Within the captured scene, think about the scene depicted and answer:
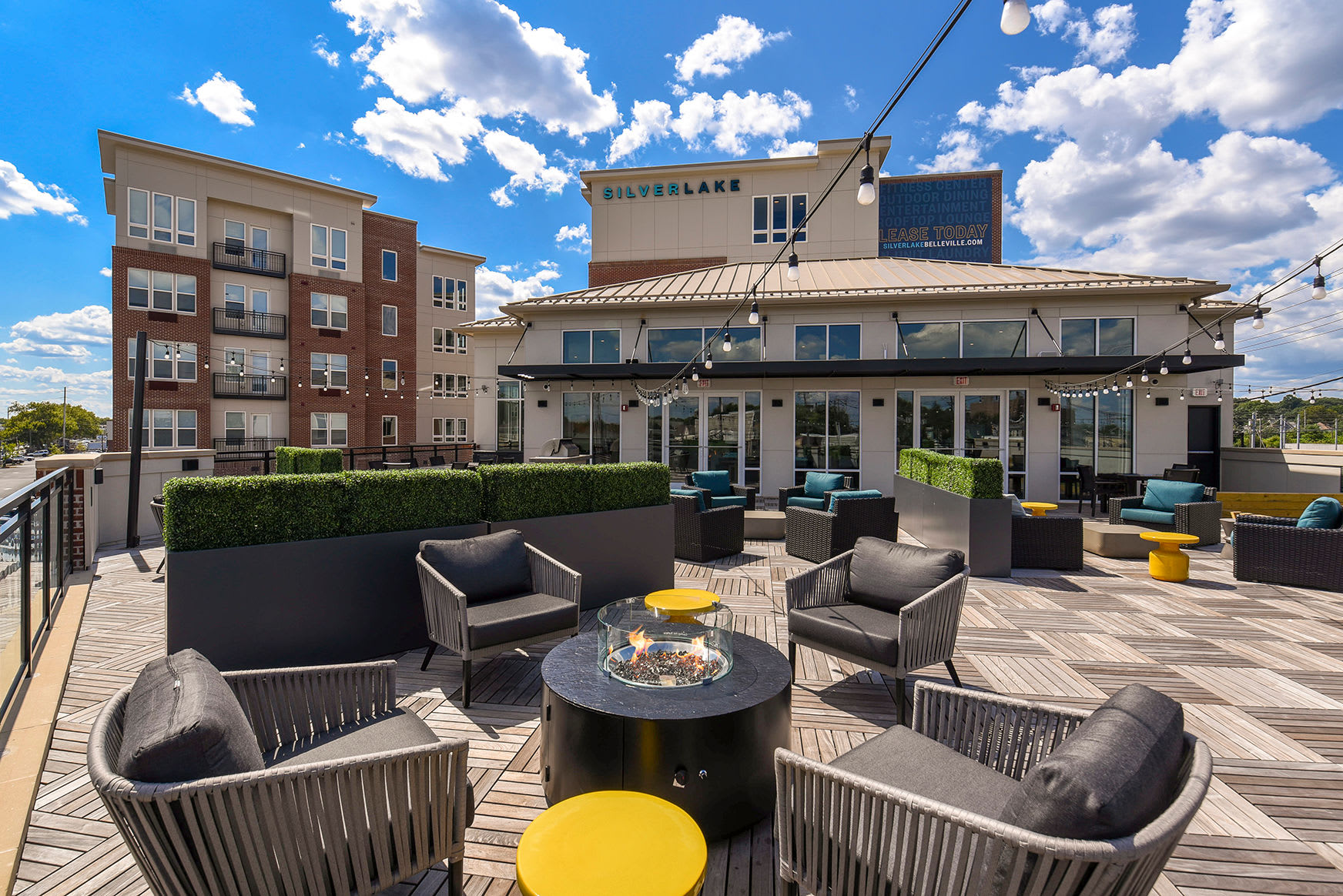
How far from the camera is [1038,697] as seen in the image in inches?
139

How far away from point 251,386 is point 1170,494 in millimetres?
26369

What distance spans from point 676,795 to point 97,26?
495 inches

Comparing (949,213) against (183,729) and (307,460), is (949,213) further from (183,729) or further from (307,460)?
(183,729)

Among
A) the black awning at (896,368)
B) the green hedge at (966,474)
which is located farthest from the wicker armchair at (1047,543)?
the black awning at (896,368)

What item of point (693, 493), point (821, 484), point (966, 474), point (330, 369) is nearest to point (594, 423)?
point (821, 484)

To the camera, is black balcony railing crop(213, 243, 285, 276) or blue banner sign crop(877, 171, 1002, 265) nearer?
black balcony railing crop(213, 243, 285, 276)

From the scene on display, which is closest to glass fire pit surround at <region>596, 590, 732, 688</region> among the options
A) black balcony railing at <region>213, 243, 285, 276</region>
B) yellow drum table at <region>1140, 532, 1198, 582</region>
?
yellow drum table at <region>1140, 532, 1198, 582</region>

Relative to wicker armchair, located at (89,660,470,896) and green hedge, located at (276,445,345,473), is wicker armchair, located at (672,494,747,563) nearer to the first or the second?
wicker armchair, located at (89,660,470,896)

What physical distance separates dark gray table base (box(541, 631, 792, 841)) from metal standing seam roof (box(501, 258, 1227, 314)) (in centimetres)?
1072

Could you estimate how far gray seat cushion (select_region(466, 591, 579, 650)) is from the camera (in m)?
3.48

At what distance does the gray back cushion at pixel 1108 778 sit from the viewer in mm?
1260

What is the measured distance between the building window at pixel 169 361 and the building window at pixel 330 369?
11.9 feet

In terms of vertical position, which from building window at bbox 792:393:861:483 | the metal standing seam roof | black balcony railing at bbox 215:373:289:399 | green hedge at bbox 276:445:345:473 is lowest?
green hedge at bbox 276:445:345:473

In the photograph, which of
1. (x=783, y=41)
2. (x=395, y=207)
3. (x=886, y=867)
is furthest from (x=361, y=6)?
(x=395, y=207)
